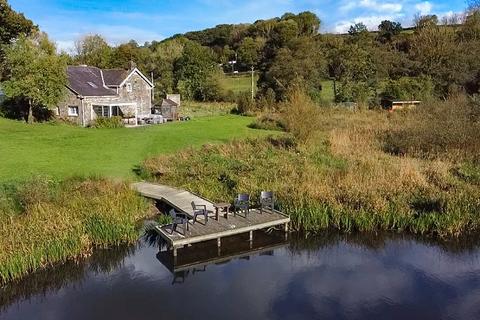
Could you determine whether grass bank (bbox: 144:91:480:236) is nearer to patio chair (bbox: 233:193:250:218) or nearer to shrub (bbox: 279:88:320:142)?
shrub (bbox: 279:88:320:142)

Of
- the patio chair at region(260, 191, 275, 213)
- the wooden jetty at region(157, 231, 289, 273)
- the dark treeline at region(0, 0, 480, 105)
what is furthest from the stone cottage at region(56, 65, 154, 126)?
the wooden jetty at region(157, 231, 289, 273)

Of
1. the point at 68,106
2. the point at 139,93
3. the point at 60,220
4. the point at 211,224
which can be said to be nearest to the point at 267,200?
the point at 211,224

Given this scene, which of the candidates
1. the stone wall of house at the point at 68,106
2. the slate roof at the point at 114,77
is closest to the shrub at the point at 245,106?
the slate roof at the point at 114,77

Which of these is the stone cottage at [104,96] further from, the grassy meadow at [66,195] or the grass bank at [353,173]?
the grass bank at [353,173]

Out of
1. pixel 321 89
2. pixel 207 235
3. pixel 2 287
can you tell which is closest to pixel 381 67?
pixel 321 89

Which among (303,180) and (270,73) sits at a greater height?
(270,73)

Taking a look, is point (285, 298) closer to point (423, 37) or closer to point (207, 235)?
point (207, 235)

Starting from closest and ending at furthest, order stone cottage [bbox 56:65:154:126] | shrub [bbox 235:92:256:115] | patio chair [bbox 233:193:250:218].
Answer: patio chair [bbox 233:193:250:218] → stone cottage [bbox 56:65:154:126] → shrub [bbox 235:92:256:115]
